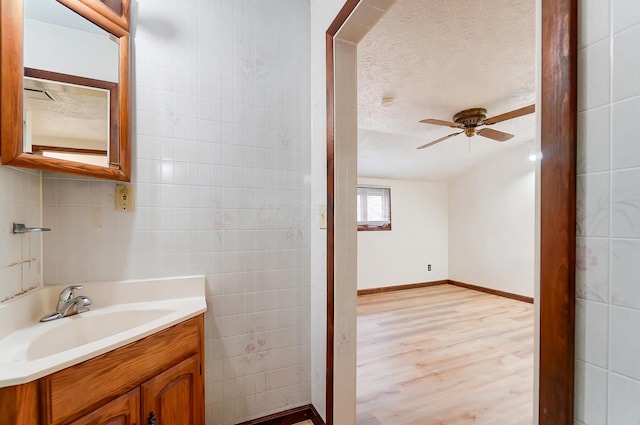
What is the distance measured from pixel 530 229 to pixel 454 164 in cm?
152

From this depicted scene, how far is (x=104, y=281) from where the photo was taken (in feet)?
4.10

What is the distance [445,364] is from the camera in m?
2.30

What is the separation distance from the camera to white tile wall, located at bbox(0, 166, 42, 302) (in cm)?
94

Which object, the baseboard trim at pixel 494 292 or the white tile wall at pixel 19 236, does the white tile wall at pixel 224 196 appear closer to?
the white tile wall at pixel 19 236

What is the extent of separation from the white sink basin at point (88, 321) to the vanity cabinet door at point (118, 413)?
0.18m

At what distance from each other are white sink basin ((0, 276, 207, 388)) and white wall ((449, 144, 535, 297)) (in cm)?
476

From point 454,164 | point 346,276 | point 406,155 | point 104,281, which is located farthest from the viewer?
point 454,164

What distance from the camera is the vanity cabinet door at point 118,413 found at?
0.79m

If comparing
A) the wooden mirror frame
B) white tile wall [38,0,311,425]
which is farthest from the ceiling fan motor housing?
the wooden mirror frame

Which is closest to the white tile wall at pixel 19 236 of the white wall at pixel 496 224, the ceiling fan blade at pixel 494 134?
the ceiling fan blade at pixel 494 134

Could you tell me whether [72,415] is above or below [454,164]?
below

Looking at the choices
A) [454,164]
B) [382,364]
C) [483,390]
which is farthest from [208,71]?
[454,164]

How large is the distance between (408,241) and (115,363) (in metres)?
4.71

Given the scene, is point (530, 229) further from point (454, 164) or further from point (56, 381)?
point (56, 381)
